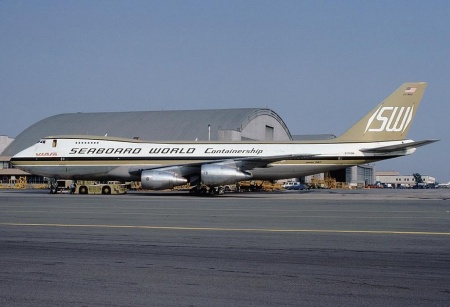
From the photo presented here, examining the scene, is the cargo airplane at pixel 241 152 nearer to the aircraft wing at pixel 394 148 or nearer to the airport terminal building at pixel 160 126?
the aircraft wing at pixel 394 148

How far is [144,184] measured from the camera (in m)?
38.5

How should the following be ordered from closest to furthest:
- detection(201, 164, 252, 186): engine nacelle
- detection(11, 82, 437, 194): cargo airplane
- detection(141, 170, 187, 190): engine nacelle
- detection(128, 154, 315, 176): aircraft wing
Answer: detection(201, 164, 252, 186): engine nacelle
detection(141, 170, 187, 190): engine nacelle
detection(128, 154, 315, 176): aircraft wing
detection(11, 82, 437, 194): cargo airplane

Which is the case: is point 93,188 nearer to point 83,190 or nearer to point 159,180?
point 83,190

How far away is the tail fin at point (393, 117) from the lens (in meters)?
43.0

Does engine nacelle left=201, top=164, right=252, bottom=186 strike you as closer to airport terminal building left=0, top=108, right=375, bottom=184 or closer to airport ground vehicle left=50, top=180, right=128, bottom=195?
airport ground vehicle left=50, top=180, right=128, bottom=195

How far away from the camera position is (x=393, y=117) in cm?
4309

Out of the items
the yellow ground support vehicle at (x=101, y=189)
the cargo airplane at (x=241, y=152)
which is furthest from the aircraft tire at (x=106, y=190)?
the cargo airplane at (x=241, y=152)

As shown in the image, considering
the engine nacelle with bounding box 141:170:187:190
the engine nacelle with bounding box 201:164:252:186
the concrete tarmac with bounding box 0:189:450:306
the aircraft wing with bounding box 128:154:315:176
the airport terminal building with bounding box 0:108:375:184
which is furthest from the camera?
the airport terminal building with bounding box 0:108:375:184

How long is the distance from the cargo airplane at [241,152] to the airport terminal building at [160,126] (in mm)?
24254

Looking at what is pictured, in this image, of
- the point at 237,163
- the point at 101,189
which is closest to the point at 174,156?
the point at 237,163

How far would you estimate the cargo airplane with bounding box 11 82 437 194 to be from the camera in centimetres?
4234

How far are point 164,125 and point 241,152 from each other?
36.1 meters

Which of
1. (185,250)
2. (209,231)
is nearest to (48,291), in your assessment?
(185,250)

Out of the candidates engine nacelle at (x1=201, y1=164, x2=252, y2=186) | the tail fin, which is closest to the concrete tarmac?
engine nacelle at (x1=201, y1=164, x2=252, y2=186)
